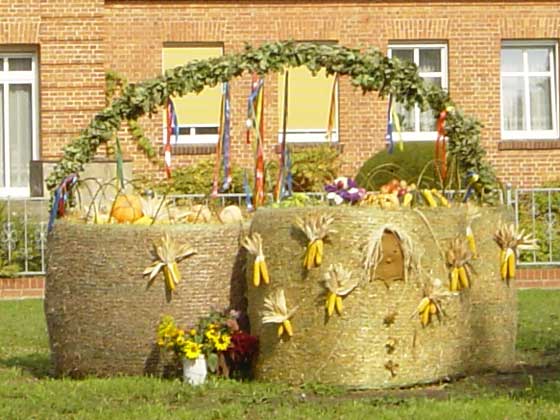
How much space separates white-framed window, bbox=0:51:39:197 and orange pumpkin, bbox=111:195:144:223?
43.0ft

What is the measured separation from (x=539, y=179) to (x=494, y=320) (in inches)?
561

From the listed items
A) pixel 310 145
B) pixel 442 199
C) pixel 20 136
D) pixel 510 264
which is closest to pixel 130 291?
pixel 442 199

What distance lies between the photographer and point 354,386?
29.7ft

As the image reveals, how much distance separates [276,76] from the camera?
23.5 meters

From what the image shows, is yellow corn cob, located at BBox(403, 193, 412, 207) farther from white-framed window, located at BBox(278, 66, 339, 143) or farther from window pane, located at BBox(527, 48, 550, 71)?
window pane, located at BBox(527, 48, 550, 71)

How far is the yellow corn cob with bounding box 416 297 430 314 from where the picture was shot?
9117 millimetres

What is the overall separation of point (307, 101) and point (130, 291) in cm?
1466

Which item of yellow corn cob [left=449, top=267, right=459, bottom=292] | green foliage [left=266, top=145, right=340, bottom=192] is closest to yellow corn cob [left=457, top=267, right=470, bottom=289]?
yellow corn cob [left=449, top=267, right=459, bottom=292]

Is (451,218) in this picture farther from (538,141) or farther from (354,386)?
(538,141)

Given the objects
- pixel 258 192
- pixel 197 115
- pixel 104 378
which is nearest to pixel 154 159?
pixel 197 115

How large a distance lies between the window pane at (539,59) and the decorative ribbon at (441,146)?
557 inches

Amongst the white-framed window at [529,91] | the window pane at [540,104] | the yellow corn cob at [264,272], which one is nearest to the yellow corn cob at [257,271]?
the yellow corn cob at [264,272]

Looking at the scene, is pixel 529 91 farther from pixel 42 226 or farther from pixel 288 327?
pixel 288 327

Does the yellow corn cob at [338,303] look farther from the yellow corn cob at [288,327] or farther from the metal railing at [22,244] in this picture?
the metal railing at [22,244]
